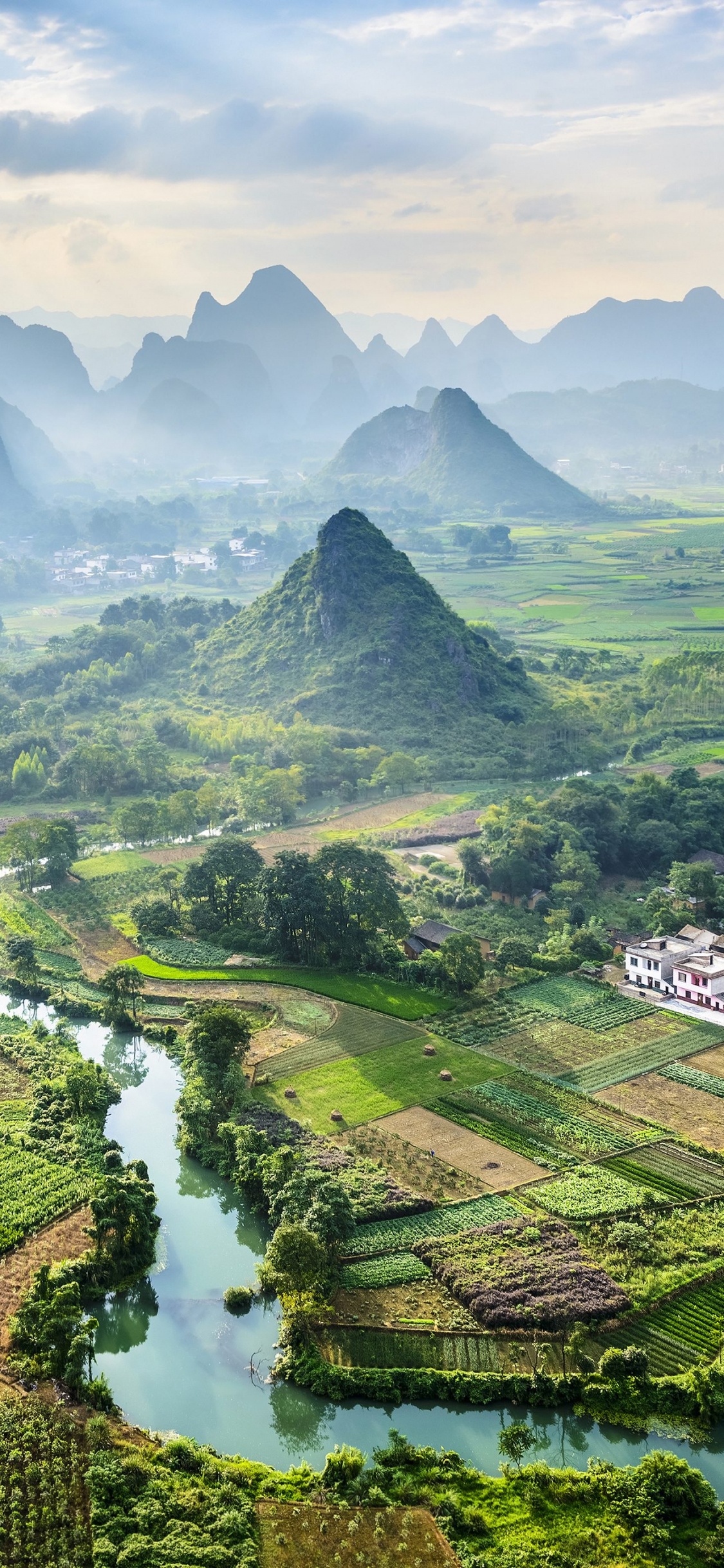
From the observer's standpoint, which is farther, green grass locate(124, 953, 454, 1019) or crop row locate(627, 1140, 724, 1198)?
green grass locate(124, 953, 454, 1019)

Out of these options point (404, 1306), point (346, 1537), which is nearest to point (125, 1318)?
point (404, 1306)

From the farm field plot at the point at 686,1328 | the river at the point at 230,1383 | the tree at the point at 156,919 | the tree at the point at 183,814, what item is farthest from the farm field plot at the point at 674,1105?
the tree at the point at 183,814

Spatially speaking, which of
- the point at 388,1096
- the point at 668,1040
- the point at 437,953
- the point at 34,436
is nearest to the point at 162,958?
the point at 437,953

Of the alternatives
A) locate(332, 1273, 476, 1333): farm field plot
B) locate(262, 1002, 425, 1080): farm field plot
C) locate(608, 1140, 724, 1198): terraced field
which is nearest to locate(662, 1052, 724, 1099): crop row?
locate(608, 1140, 724, 1198): terraced field

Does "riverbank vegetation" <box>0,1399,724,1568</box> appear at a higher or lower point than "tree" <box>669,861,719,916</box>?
lower

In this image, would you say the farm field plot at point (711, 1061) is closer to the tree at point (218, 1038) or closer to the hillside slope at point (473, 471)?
the tree at point (218, 1038)

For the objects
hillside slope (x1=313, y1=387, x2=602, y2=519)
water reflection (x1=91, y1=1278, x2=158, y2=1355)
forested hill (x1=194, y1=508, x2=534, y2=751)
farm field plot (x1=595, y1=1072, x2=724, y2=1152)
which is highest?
hillside slope (x1=313, y1=387, x2=602, y2=519)

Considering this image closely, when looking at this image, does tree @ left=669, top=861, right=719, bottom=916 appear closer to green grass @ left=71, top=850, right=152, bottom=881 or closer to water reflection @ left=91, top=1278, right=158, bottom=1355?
green grass @ left=71, top=850, right=152, bottom=881

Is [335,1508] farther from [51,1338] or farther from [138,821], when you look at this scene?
[138,821]

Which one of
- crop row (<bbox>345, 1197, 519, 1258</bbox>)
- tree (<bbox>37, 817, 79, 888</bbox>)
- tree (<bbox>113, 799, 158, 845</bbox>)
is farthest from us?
tree (<bbox>113, 799, 158, 845</bbox>)
